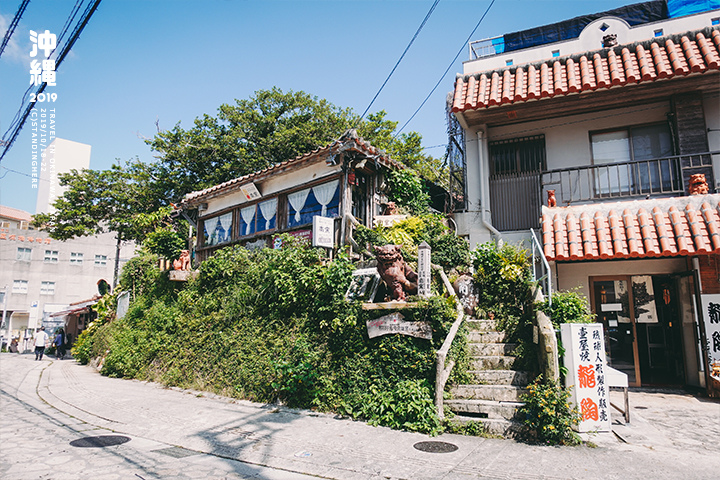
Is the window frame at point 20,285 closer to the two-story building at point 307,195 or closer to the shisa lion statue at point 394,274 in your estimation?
the two-story building at point 307,195

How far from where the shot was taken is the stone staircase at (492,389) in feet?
22.0

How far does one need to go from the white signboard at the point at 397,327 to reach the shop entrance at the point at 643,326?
5.96 meters

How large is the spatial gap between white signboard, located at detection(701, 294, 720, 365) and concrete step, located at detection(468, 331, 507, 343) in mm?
4995

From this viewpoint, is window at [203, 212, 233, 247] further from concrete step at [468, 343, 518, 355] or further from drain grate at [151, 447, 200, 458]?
concrete step at [468, 343, 518, 355]

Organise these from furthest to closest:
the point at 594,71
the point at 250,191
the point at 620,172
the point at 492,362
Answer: the point at 250,191 < the point at 620,172 < the point at 594,71 < the point at 492,362

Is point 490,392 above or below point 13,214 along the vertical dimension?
below

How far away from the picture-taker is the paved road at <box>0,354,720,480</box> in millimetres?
5264

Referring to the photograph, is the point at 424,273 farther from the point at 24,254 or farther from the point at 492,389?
the point at 24,254

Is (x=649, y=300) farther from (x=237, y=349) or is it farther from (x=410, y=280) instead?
(x=237, y=349)

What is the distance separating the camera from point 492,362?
783 cm

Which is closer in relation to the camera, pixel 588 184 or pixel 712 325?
pixel 712 325

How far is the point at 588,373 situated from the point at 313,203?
8952 mm

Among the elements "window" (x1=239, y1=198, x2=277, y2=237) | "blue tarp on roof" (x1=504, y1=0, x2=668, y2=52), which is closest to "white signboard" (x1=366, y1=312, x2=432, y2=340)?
"window" (x1=239, y1=198, x2=277, y2=237)

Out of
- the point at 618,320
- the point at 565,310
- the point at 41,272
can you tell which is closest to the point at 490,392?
the point at 565,310
